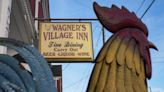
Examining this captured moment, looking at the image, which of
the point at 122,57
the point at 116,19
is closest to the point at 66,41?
the point at 116,19

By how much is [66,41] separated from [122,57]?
4.50 m

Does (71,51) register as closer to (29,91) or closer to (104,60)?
(104,60)

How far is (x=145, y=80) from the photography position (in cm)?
326

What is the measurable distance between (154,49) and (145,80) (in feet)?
1.94

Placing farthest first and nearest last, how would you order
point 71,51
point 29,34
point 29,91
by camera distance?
point 29,34, point 71,51, point 29,91

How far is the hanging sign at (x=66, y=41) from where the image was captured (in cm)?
748

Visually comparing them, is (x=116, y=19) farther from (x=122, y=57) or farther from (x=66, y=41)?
(x=66, y=41)

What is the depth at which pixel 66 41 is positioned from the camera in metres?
7.70

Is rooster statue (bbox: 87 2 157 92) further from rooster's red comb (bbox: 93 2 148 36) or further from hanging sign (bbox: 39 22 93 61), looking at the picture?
hanging sign (bbox: 39 22 93 61)

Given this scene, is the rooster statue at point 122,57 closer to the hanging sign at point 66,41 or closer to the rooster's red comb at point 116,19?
the rooster's red comb at point 116,19

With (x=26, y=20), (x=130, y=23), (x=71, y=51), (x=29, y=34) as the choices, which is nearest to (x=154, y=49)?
(x=130, y=23)

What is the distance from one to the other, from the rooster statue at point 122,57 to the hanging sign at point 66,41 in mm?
3766

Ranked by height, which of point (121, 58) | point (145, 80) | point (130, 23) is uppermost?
point (130, 23)

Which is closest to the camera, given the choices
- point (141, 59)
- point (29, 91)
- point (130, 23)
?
point (29, 91)
